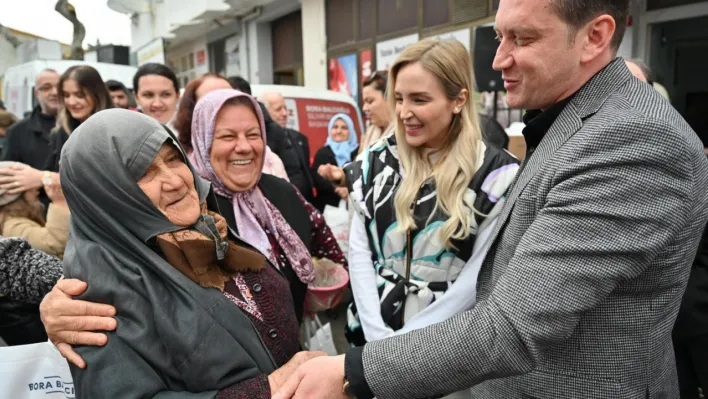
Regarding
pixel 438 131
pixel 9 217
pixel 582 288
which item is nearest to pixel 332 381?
pixel 582 288

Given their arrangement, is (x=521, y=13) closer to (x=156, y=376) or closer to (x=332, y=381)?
(x=332, y=381)

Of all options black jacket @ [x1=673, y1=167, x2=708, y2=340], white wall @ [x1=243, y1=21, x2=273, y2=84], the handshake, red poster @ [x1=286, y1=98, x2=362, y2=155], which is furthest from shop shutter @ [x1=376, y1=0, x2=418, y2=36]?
the handshake

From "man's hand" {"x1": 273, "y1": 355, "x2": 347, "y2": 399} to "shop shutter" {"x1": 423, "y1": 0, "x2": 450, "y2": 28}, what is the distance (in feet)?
27.6

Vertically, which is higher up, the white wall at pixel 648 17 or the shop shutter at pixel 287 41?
the shop shutter at pixel 287 41

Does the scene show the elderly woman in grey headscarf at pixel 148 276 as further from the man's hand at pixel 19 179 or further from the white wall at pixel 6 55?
the white wall at pixel 6 55

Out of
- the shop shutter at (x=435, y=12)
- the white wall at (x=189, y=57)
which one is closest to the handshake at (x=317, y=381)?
the shop shutter at (x=435, y=12)

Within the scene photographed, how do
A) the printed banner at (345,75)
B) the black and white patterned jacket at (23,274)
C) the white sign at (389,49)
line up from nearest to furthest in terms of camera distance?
1. the black and white patterned jacket at (23,274)
2. the white sign at (389,49)
3. the printed banner at (345,75)

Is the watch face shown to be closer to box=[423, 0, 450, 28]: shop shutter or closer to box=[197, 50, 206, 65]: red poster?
box=[423, 0, 450, 28]: shop shutter

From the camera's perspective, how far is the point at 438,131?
2.07 metres

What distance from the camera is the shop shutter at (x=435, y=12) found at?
8711 mm

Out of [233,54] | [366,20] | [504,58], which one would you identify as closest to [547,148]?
[504,58]

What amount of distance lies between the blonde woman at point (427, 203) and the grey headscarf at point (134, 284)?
2.52ft

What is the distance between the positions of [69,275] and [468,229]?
1.35 metres

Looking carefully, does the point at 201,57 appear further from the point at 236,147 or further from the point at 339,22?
the point at 236,147
